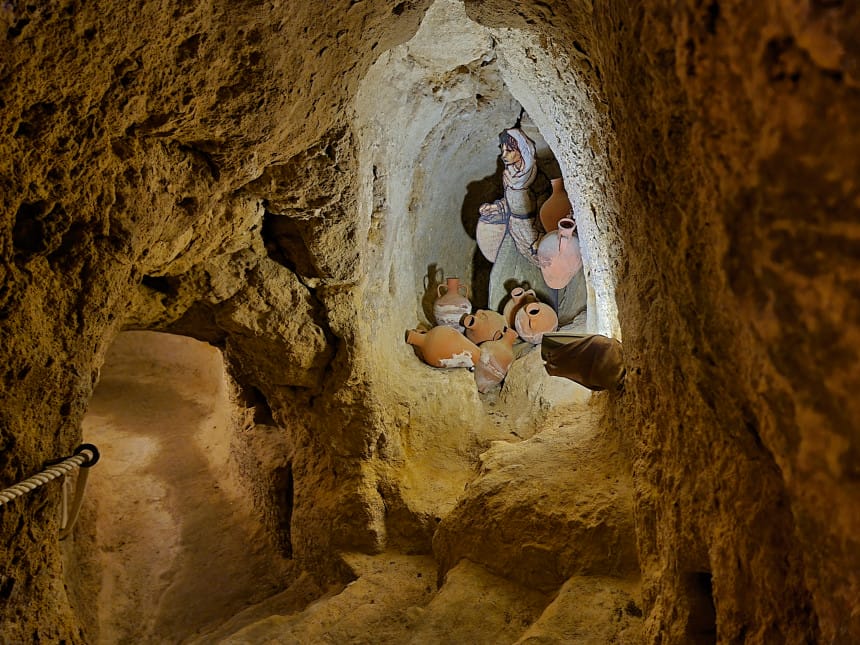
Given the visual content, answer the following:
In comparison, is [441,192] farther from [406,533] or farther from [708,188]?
[708,188]

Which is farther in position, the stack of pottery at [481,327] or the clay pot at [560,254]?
the stack of pottery at [481,327]

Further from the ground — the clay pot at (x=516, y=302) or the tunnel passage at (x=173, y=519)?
the clay pot at (x=516, y=302)

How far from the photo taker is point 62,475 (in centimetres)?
157

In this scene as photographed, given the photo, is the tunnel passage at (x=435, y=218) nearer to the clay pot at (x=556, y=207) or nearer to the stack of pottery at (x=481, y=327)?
the stack of pottery at (x=481, y=327)

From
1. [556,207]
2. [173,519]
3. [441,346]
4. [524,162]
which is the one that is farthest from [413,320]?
[173,519]

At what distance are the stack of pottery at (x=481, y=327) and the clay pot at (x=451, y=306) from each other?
0.18ft

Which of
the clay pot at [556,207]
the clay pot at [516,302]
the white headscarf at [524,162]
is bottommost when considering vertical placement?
the clay pot at [516,302]

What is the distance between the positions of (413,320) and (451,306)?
15.4 inches

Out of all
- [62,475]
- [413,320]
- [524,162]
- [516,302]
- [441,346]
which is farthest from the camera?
Result: [516,302]

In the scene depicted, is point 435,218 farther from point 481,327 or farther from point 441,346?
point 441,346

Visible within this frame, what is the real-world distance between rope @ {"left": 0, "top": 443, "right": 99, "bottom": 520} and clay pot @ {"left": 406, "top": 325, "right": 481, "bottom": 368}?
7.82ft

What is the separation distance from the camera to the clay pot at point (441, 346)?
3840 millimetres

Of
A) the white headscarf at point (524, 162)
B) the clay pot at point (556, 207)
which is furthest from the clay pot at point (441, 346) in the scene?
the white headscarf at point (524, 162)

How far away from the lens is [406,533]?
119 inches
